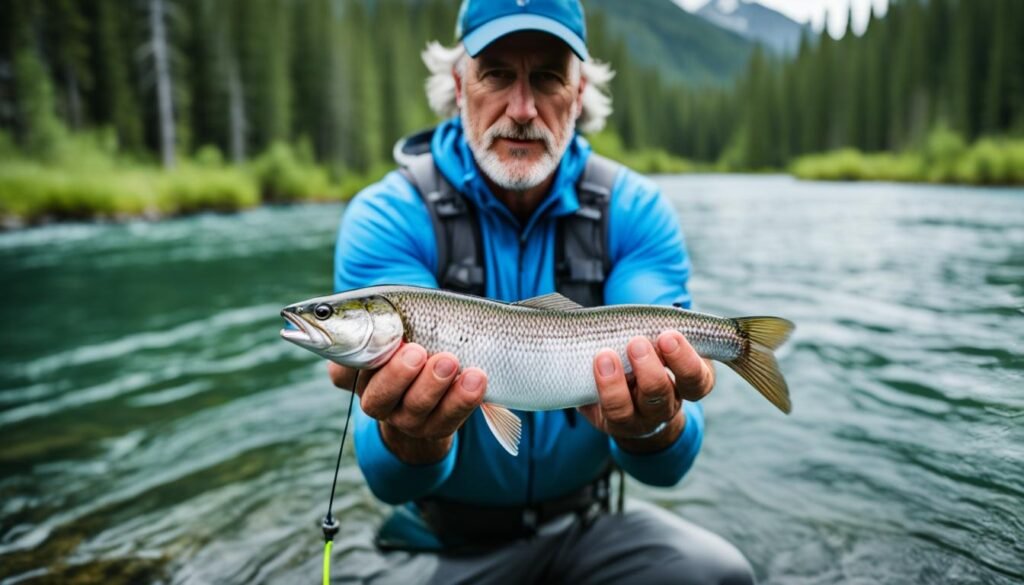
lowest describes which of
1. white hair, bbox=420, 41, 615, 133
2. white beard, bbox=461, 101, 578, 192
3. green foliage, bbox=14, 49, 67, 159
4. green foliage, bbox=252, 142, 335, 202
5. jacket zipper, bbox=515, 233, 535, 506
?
jacket zipper, bbox=515, 233, 535, 506

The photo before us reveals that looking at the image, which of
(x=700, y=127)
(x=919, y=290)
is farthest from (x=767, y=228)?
(x=700, y=127)

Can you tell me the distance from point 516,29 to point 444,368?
64.0 inches

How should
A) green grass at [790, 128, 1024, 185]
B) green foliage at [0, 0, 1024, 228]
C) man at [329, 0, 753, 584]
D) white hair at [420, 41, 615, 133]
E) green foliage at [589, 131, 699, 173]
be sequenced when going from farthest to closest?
green foliage at [589, 131, 699, 173], green grass at [790, 128, 1024, 185], green foliage at [0, 0, 1024, 228], white hair at [420, 41, 615, 133], man at [329, 0, 753, 584]

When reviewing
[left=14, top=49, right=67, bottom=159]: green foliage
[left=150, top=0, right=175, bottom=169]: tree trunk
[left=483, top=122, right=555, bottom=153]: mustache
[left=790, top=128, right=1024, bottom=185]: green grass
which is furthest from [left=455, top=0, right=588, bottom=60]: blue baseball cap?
[left=790, top=128, right=1024, bottom=185]: green grass

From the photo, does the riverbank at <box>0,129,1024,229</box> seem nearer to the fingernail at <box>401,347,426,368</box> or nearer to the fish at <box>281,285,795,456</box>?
the fish at <box>281,285,795,456</box>

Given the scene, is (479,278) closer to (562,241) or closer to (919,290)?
(562,241)

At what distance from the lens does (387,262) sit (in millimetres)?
3143

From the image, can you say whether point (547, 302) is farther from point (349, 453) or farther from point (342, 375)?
point (349, 453)

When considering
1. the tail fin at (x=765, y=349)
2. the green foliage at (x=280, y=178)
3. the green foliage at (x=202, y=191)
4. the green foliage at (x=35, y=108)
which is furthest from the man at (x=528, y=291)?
the green foliage at (x=280, y=178)

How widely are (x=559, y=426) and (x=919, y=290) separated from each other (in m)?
9.65

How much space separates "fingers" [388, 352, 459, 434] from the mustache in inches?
48.3

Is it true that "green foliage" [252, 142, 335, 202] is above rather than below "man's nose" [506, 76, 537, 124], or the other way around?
above

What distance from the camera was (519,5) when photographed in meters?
3.12

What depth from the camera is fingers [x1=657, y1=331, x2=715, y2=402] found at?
2.43 m
